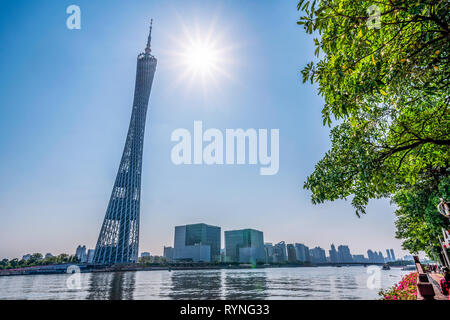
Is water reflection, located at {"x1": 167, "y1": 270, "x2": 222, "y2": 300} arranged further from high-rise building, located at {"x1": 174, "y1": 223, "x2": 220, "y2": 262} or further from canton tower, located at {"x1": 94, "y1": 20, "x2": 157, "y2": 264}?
high-rise building, located at {"x1": 174, "y1": 223, "x2": 220, "y2": 262}

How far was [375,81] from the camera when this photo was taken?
13.4ft

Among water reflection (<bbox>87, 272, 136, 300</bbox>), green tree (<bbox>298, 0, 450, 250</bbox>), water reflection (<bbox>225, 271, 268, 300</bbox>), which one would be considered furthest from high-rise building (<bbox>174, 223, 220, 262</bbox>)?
green tree (<bbox>298, 0, 450, 250</bbox>)

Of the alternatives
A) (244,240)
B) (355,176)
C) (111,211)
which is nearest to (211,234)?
(244,240)

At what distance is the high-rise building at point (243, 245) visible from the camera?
173m

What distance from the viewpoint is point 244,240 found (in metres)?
186

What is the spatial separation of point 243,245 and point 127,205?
410 feet

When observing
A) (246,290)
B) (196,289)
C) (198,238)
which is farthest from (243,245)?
(246,290)

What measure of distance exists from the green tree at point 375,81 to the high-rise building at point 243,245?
7010 inches

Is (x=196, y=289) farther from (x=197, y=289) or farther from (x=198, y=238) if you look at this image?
(x=198, y=238)

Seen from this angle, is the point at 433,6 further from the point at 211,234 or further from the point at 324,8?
the point at 211,234

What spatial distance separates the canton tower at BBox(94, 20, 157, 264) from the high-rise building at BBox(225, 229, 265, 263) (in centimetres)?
10518

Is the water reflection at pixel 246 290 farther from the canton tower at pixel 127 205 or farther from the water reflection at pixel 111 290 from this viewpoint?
the canton tower at pixel 127 205
